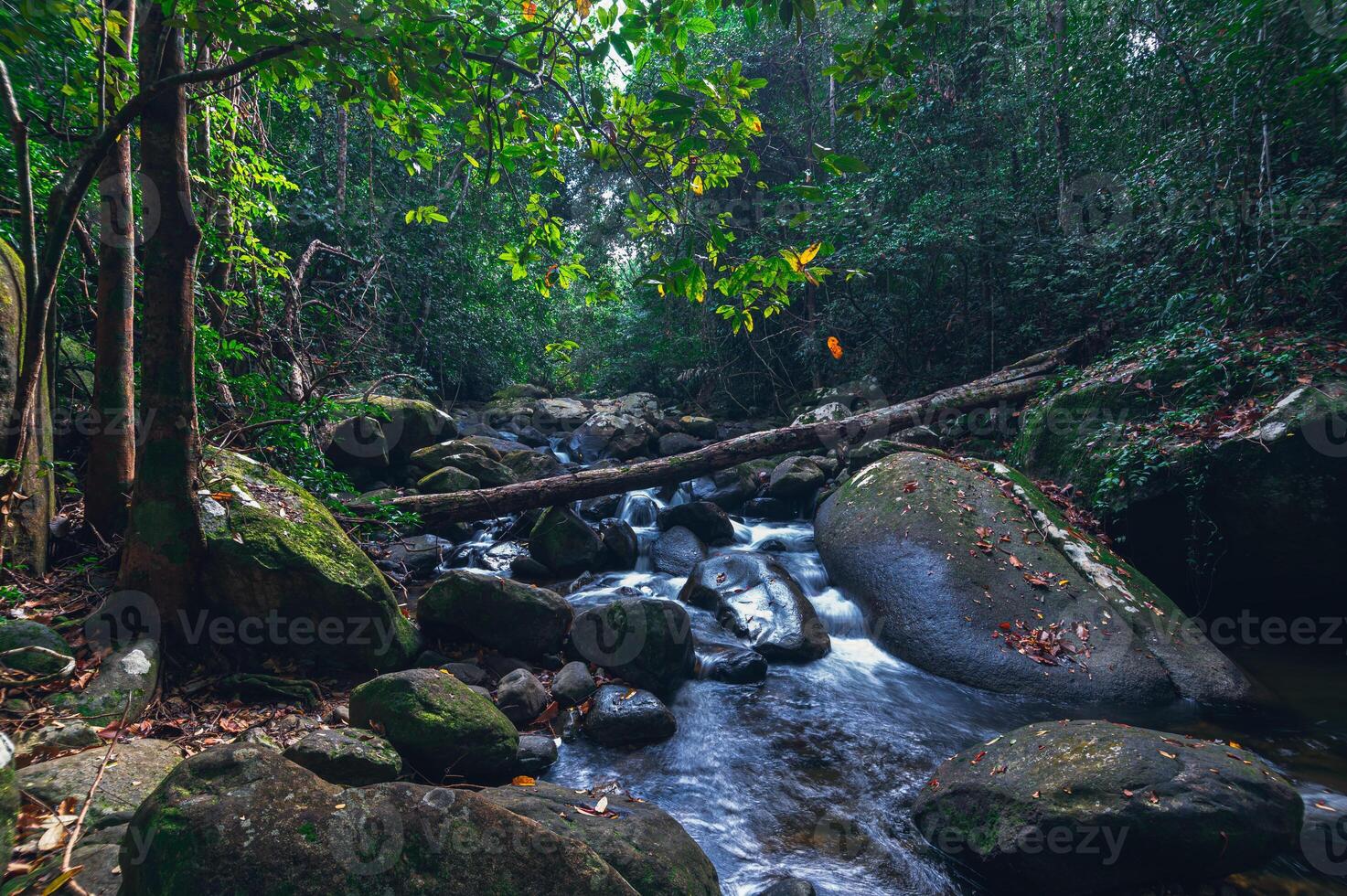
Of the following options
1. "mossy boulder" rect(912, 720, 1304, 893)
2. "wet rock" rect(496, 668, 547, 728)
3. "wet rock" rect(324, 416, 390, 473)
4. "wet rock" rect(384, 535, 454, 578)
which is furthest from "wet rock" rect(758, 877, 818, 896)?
"wet rock" rect(324, 416, 390, 473)

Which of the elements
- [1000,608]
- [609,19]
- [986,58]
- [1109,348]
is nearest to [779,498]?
[1000,608]

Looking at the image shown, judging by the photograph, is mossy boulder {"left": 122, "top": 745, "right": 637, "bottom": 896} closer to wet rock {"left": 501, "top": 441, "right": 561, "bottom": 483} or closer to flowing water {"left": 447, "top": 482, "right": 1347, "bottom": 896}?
flowing water {"left": 447, "top": 482, "right": 1347, "bottom": 896}

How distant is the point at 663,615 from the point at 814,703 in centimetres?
140

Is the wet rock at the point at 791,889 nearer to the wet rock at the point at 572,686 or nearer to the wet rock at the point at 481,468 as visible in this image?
the wet rock at the point at 572,686

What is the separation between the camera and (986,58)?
1120cm

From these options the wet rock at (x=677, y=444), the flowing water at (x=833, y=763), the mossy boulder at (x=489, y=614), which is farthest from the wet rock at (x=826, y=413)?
the mossy boulder at (x=489, y=614)

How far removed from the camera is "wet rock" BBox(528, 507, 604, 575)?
24.6 feet

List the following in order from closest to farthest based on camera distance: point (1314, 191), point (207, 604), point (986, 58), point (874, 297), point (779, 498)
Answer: point (207, 604)
point (1314, 191)
point (779, 498)
point (986, 58)
point (874, 297)

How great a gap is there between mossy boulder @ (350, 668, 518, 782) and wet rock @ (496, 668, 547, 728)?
0.71 metres

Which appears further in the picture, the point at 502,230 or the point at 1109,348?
the point at 502,230

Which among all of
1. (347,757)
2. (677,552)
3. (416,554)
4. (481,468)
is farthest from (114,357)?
(677,552)

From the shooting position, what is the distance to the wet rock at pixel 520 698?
4395 mm

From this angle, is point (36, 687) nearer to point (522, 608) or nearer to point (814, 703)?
point (522, 608)

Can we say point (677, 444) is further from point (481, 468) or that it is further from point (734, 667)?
point (734, 667)
